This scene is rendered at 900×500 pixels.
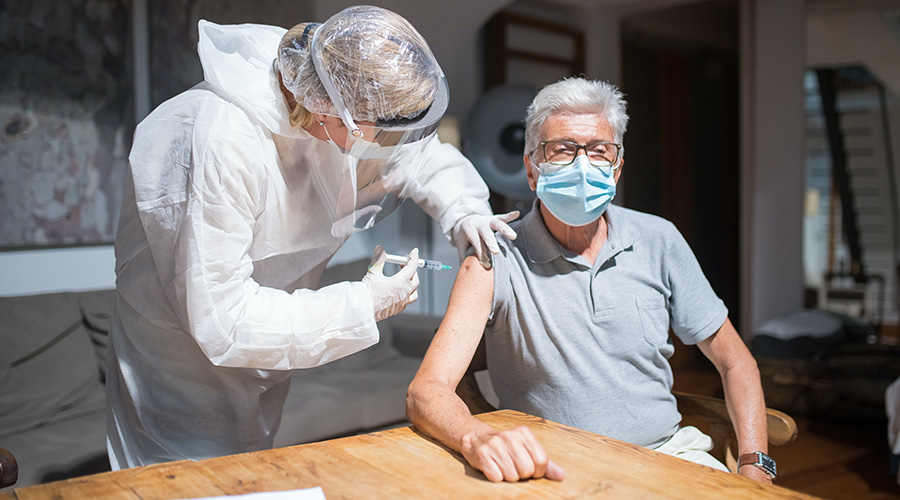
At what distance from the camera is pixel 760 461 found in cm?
143

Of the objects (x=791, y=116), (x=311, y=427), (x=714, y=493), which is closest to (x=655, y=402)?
(x=714, y=493)

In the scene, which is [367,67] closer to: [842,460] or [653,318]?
[653,318]

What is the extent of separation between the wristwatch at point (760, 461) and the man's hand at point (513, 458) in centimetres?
64

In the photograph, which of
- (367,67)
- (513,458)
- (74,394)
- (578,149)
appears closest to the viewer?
(513,458)

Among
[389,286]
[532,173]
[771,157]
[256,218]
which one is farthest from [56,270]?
[771,157]

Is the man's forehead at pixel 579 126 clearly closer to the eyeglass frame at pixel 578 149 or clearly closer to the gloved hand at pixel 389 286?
the eyeglass frame at pixel 578 149

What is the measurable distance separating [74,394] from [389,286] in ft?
Answer: 5.68

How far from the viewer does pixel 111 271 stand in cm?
304

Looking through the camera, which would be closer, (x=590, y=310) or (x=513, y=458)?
(x=513, y=458)

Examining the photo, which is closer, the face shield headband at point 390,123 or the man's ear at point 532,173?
the face shield headband at point 390,123

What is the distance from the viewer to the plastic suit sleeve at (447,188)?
5.26ft

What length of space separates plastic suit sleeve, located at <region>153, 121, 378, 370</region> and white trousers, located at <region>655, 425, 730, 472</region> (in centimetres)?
72

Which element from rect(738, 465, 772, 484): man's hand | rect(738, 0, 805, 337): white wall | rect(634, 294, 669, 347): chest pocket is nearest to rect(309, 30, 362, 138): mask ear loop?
rect(634, 294, 669, 347): chest pocket

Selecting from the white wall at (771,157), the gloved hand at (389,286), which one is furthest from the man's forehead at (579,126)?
the white wall at (771,157)
